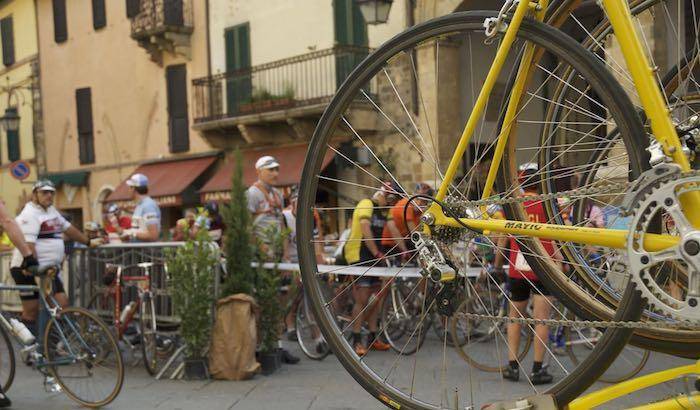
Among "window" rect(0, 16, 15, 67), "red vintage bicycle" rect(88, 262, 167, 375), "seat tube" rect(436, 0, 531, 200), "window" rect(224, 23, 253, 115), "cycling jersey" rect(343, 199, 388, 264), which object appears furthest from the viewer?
"window" rect(0, 16, 15, 67)

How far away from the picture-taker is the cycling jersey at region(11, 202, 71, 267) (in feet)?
29.0

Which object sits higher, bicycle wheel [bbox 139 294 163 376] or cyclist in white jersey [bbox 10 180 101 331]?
cyclist in white jersey [bbox 10 180 101 331]

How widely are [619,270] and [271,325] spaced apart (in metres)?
5.54

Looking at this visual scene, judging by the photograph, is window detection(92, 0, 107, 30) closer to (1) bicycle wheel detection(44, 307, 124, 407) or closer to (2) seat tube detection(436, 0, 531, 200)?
(1) bicycle wheel detection(44, 307, 124, 407)

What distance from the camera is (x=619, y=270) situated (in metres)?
2.84

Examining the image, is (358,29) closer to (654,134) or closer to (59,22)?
(59,22)

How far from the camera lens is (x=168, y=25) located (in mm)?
24406

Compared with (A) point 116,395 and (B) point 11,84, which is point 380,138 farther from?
(B) point 11,84

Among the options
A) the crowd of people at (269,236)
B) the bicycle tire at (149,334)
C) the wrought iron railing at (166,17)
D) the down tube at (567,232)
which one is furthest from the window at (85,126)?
the down tube at (567,232)

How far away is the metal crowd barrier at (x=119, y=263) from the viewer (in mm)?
8258

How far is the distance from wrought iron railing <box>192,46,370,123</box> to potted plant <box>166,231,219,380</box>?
11.9m

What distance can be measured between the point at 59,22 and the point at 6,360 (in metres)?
25.5

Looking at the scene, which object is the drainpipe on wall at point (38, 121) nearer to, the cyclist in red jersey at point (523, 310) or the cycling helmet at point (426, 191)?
the cyclist in red jersey at point (523, 310)

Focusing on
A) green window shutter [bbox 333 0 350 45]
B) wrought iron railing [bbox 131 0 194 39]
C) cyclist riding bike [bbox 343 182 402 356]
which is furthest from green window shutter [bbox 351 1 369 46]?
cyclist riding bike [bbox 343 182 402 356]
